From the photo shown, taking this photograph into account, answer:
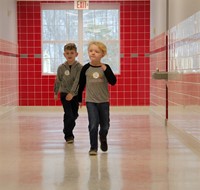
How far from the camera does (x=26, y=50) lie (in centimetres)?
1552

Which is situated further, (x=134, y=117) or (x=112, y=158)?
(x=134, y=117)

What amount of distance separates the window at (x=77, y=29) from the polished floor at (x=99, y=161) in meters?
5.89

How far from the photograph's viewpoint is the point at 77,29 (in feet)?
51.5

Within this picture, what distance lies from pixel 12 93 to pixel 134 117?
143 inches

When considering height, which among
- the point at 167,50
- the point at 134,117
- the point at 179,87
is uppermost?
the point at 167,50

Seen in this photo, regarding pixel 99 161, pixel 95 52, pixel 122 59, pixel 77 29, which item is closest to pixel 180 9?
pixel 95 52

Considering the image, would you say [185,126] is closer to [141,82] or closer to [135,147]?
[135,147]

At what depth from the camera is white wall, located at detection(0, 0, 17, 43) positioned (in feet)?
42.2

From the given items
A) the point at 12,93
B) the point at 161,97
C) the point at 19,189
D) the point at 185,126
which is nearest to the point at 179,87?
the point at 185,126

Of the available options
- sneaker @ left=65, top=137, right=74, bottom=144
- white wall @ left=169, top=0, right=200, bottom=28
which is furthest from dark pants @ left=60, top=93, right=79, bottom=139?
white wall @ left=169, top=0, right=200, bottom=28

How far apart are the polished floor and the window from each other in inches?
232

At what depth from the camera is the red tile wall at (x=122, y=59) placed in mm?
15438

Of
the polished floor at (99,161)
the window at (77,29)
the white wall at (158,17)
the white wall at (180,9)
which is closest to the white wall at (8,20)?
the window at (77,29)

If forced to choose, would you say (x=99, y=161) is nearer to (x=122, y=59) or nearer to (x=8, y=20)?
(x=8, y=20)
